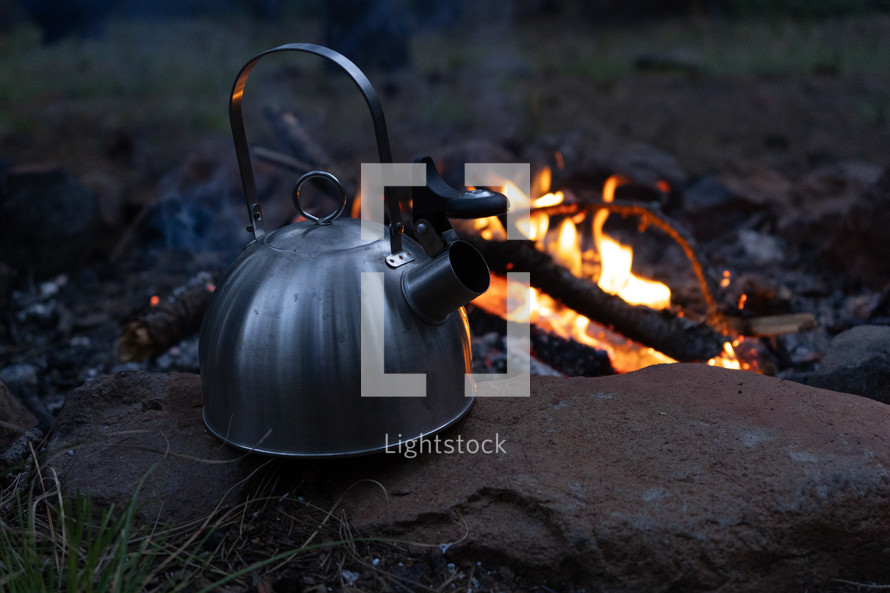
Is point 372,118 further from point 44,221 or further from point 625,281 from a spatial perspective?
point 44,221

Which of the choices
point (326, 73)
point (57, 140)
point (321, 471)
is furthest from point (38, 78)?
point (321, 471)

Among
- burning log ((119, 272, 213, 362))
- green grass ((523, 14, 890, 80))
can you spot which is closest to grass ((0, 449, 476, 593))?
burning log ((119, 272, 213, 362))

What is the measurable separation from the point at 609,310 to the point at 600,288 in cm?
12

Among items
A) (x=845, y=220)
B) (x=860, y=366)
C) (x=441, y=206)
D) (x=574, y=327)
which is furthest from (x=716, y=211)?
(x=441, y=206)

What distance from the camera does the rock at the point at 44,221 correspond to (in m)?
4.71

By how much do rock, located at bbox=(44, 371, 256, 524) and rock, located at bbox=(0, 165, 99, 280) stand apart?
2.83 metres

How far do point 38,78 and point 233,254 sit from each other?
6174mm

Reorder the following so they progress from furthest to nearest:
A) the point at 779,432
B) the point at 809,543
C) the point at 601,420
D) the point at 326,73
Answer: the point at 326,73 → the point at 601,420 → the point at 779,432 → the point at 809,543

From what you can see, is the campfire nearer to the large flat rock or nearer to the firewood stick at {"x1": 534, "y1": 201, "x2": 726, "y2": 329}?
the firewood stick at {"x1": 534, "y1": 201, "x2": 726, "y2": 329}

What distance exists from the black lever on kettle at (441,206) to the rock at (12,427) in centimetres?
142

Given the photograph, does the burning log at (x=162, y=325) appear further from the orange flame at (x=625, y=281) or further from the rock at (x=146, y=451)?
the orange flame at (x=625, y=281)

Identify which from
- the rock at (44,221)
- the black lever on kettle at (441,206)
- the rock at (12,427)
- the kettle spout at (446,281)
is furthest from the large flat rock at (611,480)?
the rock at (44,221)

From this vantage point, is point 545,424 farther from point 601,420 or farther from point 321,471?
point 321,471

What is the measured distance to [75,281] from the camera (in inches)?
187
